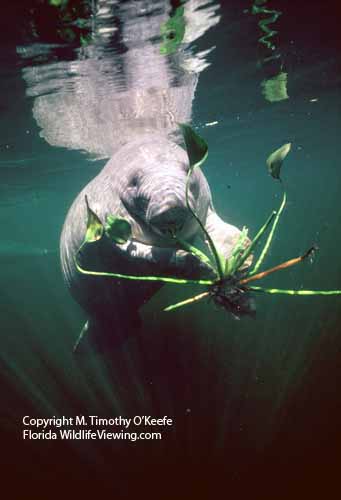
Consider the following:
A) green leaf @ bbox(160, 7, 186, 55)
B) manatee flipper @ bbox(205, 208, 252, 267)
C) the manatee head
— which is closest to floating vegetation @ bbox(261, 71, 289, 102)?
green leaf @ bbox(160, 7, 186, 55)

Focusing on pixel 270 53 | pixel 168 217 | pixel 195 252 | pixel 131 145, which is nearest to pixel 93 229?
pixel 168 217

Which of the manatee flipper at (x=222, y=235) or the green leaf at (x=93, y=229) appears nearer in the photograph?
the green leaf at (x=93, y=229)

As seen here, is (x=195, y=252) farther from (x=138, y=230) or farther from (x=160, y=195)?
(x=138, y=230)

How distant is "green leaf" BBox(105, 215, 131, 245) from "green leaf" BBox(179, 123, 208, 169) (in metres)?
0.87

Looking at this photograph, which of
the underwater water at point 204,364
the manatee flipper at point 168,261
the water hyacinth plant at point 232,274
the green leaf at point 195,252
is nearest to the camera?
the water hyacinth plant at point 232,274

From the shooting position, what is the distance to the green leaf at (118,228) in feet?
10.2

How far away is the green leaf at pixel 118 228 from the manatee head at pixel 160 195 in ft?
1.01

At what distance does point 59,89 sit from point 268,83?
7.89 m

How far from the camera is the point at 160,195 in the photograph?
343 cm

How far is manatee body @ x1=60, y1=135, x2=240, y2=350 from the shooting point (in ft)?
11.3

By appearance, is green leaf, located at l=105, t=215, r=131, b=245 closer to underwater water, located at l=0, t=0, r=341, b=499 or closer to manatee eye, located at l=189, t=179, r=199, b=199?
manatee eye, located at l=189, t=179, r=199, b=199

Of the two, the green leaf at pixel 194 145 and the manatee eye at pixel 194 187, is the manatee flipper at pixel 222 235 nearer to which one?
the manatee eye at pixel 194 187

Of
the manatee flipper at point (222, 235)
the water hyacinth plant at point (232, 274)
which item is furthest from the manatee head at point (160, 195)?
the water hyacinth plant at point (232, 274)

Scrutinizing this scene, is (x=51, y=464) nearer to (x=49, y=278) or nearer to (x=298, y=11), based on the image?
(x=298, y=11)
